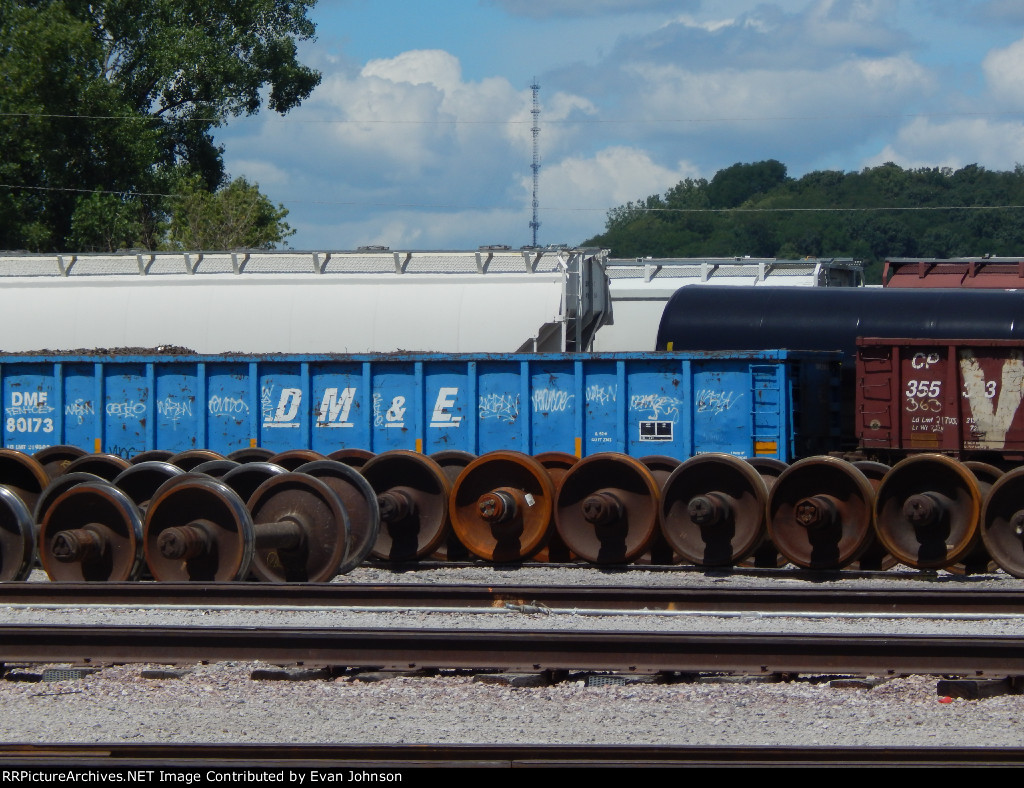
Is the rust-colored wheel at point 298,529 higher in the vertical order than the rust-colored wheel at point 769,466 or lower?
lower

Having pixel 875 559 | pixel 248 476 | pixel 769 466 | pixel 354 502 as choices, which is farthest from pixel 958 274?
pixel 248 476

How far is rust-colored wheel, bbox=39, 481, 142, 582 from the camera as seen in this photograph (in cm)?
1062

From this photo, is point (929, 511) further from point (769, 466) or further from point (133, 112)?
point (133, 112)

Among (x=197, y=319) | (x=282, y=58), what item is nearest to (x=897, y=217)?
(x=282, y=58)

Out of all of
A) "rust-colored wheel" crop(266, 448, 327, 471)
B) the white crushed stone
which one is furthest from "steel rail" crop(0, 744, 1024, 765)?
"rust-colored wheel" crop(266, 448, 327, 471)

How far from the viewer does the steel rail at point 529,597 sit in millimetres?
9469

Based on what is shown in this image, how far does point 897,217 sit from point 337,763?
4715 inches

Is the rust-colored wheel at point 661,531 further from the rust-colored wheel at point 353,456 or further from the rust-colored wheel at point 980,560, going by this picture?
the rust-colored wheel at point 353,456

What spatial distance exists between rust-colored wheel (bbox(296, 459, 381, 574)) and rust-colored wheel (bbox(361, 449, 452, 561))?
39.8 inches

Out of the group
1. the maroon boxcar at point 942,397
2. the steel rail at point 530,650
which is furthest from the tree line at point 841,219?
the steel rail at point 530,650

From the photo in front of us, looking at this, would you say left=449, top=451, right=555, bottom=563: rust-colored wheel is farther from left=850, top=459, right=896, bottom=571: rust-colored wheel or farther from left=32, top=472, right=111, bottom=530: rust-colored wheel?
left=32, top=472, right=111, bottom=530: rust-colored wheel

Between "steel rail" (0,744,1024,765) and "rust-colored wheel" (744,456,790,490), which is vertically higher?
"rust-colored wheel" (744,456,790,490)

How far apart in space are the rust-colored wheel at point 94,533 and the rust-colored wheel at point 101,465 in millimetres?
2618
